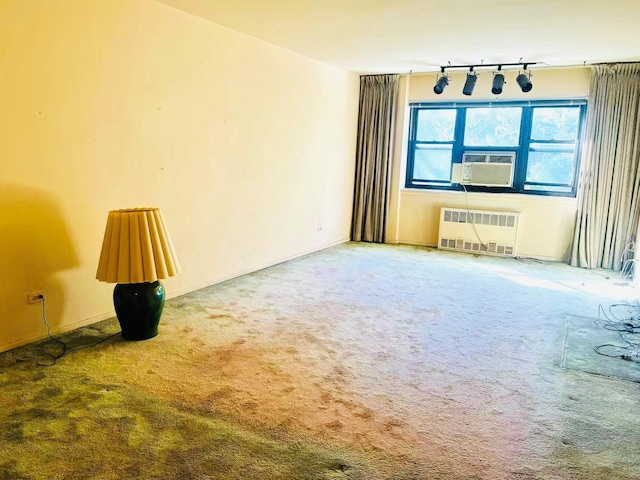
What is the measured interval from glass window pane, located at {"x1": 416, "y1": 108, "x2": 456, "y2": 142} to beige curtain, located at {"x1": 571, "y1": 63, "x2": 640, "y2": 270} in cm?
174

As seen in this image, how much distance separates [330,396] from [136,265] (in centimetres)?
146

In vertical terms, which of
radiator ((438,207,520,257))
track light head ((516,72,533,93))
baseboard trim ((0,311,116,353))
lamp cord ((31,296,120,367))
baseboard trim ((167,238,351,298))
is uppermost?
track light head ((516,72,533,93))

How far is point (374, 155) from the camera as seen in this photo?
22.7 feet

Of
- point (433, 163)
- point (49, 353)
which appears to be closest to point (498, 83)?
point (433, 163)

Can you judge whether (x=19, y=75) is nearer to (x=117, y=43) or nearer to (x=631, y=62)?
(x=117, y=43)

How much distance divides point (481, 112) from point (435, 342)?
4.34 m

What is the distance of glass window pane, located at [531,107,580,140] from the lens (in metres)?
5.97

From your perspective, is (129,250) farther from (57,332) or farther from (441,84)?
(441,84)

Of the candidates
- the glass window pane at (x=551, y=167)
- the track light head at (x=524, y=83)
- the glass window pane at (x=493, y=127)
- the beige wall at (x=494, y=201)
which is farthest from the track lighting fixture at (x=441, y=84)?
the glass window pane at (x=551, y=167)

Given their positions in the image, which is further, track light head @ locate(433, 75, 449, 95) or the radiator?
the radiator

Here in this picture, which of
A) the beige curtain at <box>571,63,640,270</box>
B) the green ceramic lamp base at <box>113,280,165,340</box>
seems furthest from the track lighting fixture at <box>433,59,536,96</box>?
the green ceramic lamp base at <box>113,280,165,340</box>

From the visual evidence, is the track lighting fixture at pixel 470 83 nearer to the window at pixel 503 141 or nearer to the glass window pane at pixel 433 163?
the window at pixel 503 141

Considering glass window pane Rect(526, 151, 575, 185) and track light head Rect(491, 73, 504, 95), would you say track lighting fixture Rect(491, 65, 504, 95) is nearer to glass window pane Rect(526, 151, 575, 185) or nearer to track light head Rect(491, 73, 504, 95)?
track light head Rect(491, 73, 504, 95)

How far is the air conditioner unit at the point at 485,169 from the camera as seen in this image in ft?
20.6
